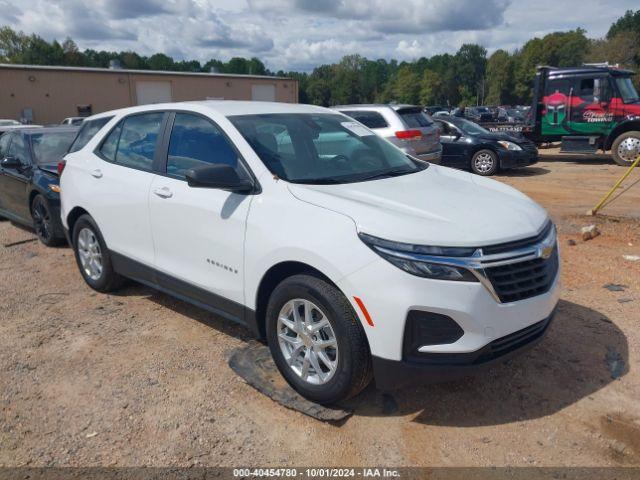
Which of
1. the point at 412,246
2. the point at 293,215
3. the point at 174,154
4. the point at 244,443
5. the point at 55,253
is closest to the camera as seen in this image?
the point at 412,246

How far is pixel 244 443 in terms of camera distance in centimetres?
307

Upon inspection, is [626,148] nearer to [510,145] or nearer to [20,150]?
[510,145]

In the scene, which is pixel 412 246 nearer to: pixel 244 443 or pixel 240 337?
pixel 244 443

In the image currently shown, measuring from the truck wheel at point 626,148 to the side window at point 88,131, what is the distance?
13.8 m

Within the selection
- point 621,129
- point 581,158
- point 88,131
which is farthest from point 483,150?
point 88,131

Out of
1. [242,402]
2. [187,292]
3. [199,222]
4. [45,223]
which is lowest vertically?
[242,402]

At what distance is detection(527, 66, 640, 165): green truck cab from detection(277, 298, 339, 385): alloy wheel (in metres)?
14.3

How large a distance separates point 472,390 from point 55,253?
5461mm

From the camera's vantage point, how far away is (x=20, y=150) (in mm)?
7762

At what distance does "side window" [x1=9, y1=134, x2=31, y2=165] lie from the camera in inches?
297

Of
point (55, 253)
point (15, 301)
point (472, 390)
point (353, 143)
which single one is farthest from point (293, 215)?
point (55, 253)

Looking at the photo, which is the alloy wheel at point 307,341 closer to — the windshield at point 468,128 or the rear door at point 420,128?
the rear door at point 420,128

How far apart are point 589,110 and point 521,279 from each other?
14.0m

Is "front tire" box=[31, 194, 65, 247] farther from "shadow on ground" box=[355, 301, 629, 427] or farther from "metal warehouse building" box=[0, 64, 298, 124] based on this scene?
"metal warehouse building" box=[0, 64, 298, 124]
